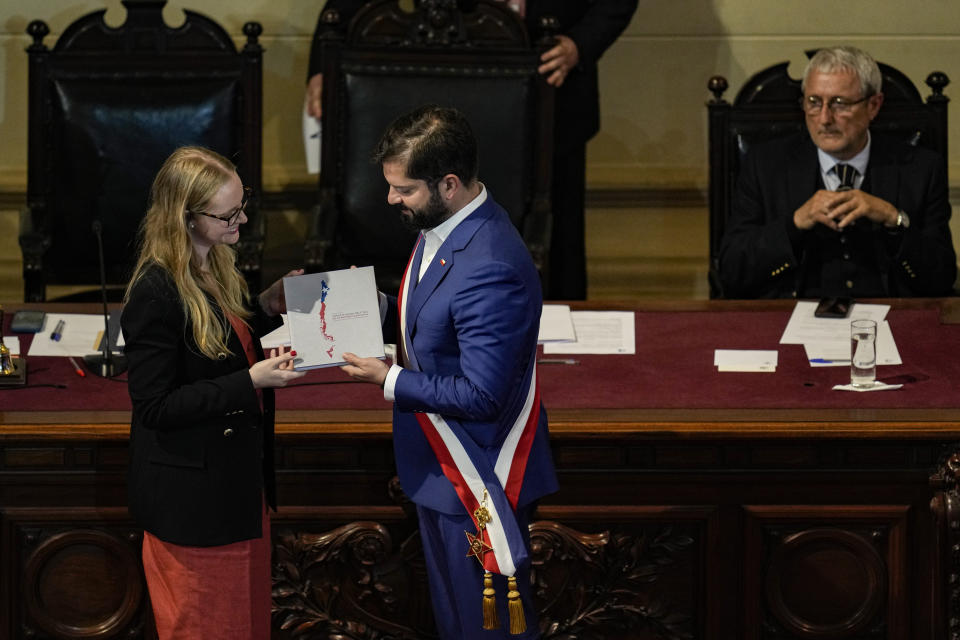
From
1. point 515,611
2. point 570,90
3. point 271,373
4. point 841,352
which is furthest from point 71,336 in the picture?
point 570,90

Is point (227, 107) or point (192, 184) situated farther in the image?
point (227, 107)

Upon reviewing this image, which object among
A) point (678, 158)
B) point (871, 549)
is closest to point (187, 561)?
point (871, 549)

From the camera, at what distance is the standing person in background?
15.1 feet

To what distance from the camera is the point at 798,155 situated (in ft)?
13.6

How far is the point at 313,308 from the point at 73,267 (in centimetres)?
238

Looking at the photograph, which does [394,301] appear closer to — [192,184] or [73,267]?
[192,184]

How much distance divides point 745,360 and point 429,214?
1167mm

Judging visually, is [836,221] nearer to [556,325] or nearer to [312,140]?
[556,325]

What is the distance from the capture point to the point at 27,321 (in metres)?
3.53

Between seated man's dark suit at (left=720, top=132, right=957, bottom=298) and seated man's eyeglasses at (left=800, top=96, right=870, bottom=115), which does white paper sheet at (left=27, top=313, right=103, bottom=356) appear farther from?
seated man's eyeglasses at (left=800, top=96, right=870, bottom=115)

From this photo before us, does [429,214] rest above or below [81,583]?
above

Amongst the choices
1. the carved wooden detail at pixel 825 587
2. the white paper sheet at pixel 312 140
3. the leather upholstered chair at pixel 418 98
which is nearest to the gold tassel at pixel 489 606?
the carved wooden detail at pixel 825 587

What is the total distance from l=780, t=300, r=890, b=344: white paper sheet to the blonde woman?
1.50m

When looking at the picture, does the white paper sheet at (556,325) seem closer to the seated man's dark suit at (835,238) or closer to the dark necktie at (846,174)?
the seated man's dark suit at (835,238)
